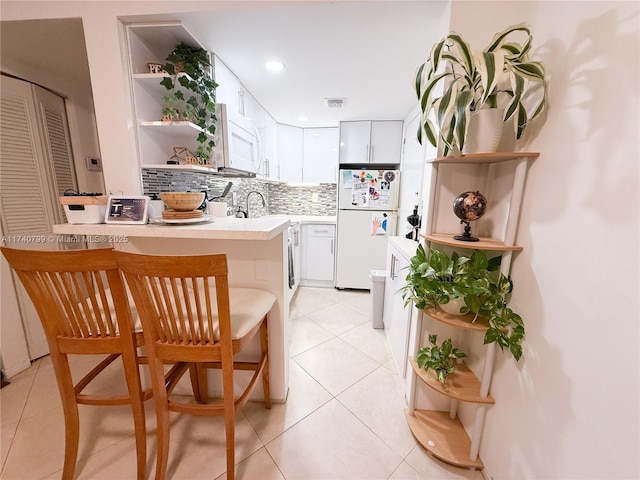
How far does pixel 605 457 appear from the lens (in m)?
0.64

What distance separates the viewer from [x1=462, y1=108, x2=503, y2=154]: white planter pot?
0.95m

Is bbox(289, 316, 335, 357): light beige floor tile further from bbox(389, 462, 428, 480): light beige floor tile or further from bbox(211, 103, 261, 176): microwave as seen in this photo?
bbox(211, 103, 261, 176): microwave

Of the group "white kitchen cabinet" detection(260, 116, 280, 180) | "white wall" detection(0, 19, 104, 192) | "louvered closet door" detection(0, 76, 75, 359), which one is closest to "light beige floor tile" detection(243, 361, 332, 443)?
"louvered closet door" detection(0, 76, 75, 359)

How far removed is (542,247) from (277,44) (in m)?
1.78

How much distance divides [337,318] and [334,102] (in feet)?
7.30

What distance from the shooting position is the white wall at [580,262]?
A: 614 millimetres

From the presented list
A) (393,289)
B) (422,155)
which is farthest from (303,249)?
(422,155)

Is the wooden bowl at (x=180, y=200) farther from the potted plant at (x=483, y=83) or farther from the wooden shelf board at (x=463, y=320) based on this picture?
the wooden shelf board at (x=463, y=320)

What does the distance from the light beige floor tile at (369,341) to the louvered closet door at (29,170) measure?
97.1 inches

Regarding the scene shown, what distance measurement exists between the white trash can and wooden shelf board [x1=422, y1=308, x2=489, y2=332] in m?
1.13

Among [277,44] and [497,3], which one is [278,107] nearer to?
[277,44]

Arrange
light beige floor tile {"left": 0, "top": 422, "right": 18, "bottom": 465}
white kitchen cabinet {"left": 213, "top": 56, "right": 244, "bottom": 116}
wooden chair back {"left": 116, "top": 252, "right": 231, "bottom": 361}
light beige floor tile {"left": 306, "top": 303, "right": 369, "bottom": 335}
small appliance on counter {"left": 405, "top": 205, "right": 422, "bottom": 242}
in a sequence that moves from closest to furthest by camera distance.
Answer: wooden chair back {"left": 116, "top": 252, "right": 231, "bottom": 361}, light beige floor tile {"left": 0, "top": 422, "right": 18, "bottom": 465}, white kitchen cabinet {"left": 213, "top": 56, "right": 244, "bottom": 116}, small appliance on counter {"left": 405, "top": 205, "right": 422, "bottom": 242}, light beige floor tile {"left": 306, "top": 303, "right": 369, "bottom": 335}

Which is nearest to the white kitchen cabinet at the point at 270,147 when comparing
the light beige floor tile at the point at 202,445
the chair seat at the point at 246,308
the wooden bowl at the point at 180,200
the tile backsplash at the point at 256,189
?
the tile backsplash at the point at 256,189

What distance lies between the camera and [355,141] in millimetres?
3055
